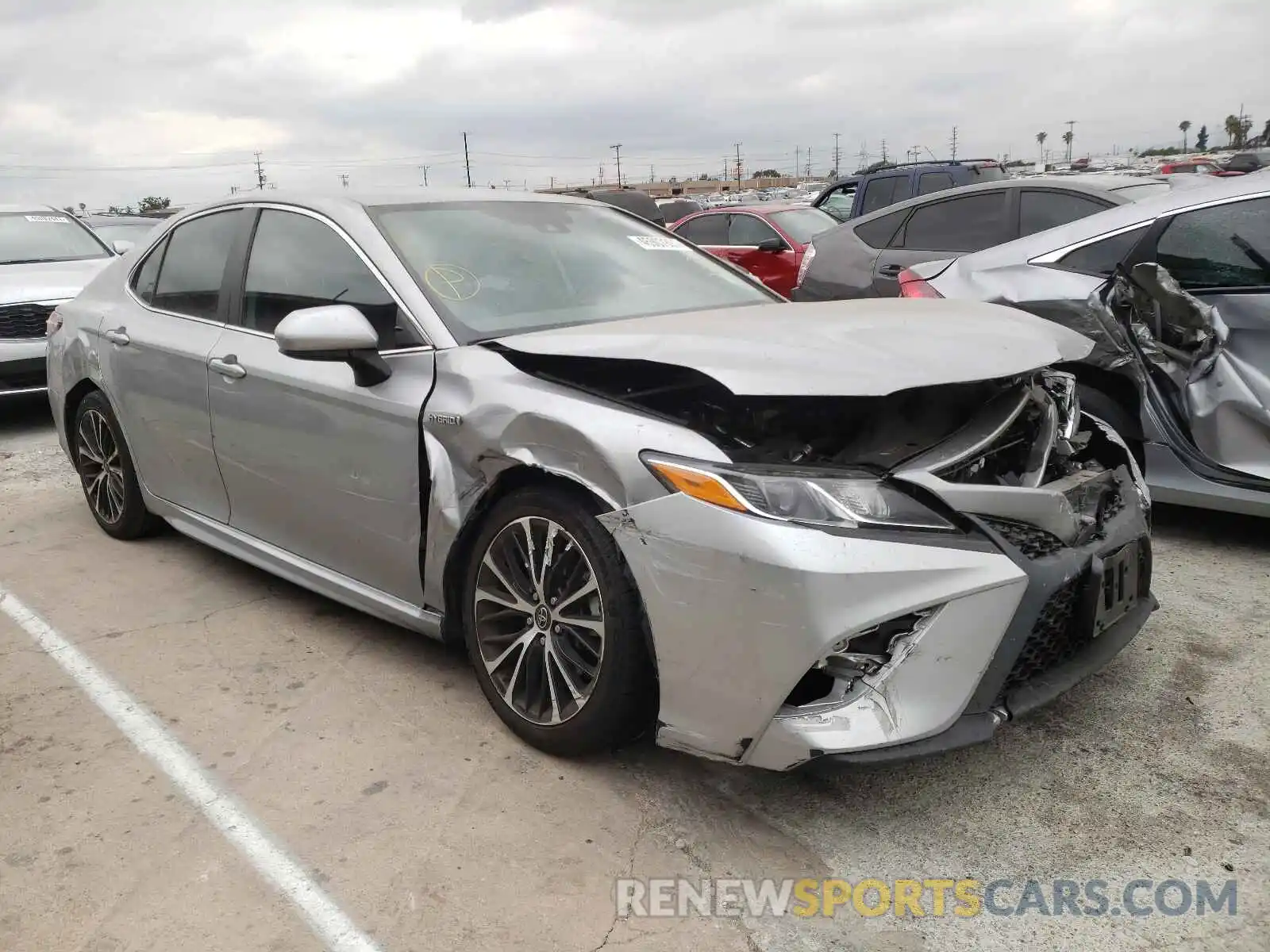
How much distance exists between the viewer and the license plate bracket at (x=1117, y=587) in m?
2.63

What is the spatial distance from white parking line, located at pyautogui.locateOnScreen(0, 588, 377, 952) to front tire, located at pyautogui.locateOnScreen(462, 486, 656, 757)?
28.2 inches

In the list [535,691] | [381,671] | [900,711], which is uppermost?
[900,711]

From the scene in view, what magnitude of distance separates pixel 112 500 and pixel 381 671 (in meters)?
2.19

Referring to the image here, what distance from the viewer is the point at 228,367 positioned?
12.5 feet

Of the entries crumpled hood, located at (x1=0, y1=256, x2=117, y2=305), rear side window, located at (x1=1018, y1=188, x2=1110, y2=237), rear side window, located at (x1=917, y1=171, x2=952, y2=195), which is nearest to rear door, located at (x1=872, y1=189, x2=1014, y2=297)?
rear side window, located at (x1=1018, y1=188, x2=1110, y2=237)

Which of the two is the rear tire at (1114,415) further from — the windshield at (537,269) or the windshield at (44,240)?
the windshield at (44,240)

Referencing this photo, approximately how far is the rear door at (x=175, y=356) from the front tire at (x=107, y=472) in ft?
0.50

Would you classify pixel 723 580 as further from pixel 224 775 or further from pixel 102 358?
pixel 102 358

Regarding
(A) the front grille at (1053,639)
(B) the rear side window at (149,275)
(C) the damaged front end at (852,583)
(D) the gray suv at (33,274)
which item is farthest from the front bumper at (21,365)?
(A) the front grille at (1053,639)

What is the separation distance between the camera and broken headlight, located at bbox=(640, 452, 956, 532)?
2357 millimetres

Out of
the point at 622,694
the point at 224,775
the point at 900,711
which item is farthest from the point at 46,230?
the point at 900,711

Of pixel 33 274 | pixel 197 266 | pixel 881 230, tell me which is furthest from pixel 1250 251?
pixel 33 274

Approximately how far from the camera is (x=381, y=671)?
3.57m

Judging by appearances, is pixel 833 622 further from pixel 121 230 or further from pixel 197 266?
pixel 121 230
